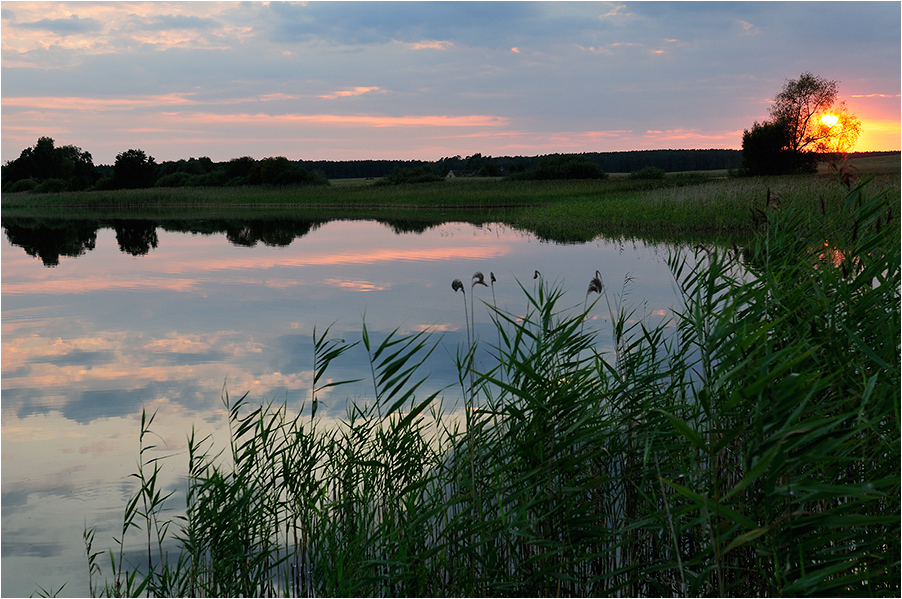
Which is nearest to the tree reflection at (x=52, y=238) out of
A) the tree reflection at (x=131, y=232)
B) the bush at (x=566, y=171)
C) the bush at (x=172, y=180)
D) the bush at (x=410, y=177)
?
the tree reflection at (x=131, y=232)

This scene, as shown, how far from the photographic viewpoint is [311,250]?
20.7 meters

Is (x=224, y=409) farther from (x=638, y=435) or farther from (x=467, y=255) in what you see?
(x=467, y=255)

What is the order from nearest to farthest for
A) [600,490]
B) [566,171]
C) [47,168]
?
[600,490]
[566,171]
[47,168]

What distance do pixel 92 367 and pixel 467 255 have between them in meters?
10.9

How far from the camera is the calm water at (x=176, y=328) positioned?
4965 mm

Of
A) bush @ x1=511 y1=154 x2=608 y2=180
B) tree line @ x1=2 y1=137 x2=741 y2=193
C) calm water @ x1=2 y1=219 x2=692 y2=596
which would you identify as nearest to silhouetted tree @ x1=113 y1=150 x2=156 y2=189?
tree line @ x1=2 y1=137 x2=741 y2=193

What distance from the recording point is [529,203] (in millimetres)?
38031

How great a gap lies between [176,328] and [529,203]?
95.7ft

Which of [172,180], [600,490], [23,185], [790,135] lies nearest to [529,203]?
[790,135]

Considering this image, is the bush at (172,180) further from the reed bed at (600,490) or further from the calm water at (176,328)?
the reed bed at (600,490)

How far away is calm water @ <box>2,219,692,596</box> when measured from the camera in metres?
4.96

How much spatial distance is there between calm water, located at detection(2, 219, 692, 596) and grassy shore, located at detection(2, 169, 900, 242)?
2.61 m

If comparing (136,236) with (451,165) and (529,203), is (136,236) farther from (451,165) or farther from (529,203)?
(451,165)

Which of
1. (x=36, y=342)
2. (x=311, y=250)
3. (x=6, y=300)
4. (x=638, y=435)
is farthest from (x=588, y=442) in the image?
(x=311, y=250)
